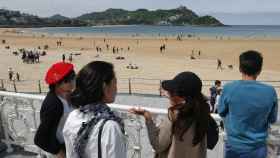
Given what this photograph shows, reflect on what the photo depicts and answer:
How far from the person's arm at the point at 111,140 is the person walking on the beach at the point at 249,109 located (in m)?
1.25

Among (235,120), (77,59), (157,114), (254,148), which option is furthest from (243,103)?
(77,59)

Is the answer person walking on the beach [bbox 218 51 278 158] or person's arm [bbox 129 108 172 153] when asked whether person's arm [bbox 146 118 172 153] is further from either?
person walking on the beach [bbox 218 51 278 158]

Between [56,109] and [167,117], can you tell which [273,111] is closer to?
[167,117]

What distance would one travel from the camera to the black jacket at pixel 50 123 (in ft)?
10.0

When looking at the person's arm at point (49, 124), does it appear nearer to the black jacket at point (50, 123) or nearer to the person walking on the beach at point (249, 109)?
the black jacket at point (50, 123)

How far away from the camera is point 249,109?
9.86 ft

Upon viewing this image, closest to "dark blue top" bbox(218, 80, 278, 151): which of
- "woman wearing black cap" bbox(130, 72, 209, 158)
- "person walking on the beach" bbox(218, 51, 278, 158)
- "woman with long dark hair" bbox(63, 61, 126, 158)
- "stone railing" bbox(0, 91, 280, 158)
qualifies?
"person walking on the beach" bbox(218, 51, 278, 158)

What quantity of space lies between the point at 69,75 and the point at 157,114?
1.17 m

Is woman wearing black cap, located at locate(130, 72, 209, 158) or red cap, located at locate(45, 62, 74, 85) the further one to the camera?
red cap, located at locate(45, 62, 74, 85)

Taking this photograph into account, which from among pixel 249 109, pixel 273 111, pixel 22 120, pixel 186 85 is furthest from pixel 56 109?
pixel 22 120

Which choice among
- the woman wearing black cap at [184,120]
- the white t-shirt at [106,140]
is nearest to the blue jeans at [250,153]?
the woman wearing black cap at [184,120]

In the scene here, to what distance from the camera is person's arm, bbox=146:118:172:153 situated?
2602 mm

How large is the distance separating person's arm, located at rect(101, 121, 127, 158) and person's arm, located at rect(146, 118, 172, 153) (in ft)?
1.56

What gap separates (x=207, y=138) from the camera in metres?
2.74
